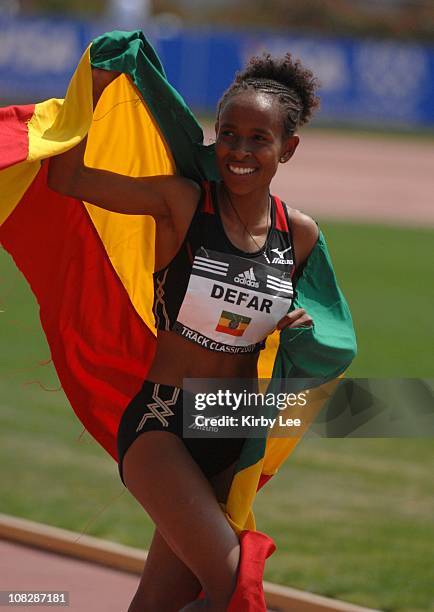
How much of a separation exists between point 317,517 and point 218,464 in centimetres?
273

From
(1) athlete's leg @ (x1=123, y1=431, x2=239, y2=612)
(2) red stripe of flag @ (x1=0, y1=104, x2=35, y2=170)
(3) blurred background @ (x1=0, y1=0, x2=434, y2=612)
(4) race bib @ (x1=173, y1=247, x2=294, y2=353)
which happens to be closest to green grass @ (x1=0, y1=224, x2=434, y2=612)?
(3) blurred background @ (x1=0, y1=0, x2=434, y2=612)

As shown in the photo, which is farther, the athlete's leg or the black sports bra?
the black sports bra

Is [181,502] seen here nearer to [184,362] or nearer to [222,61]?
[184,362]

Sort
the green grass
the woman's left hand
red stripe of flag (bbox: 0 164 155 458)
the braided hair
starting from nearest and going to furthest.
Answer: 1. the woman's left hand
2. the braided hair
3. red stripe of flag (bbox: 0 164 155 458)
4. the green grass

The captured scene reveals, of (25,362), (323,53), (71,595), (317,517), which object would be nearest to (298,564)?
(317,517)

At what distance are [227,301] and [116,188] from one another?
2.01 feet

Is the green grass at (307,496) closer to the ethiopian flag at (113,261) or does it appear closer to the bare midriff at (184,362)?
the ethiopian flag at (113,261)

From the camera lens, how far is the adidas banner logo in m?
4.66

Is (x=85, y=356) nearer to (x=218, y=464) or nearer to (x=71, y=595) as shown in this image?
(x=218, y=464)

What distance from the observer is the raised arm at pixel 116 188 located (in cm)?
466

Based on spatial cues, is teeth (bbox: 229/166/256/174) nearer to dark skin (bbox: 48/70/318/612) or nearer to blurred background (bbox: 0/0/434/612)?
dark skin (bbox: 48/70/318/612)

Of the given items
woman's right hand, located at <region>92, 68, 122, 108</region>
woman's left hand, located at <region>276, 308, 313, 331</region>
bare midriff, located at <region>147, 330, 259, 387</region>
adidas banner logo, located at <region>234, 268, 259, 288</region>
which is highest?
woman's right hand, located at <region>92, 68, 122, 108</region>

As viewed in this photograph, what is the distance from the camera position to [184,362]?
15.6 ft

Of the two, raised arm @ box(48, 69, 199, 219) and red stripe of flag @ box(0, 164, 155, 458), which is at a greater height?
raised arm @ box(48, 69, 199, 219)
